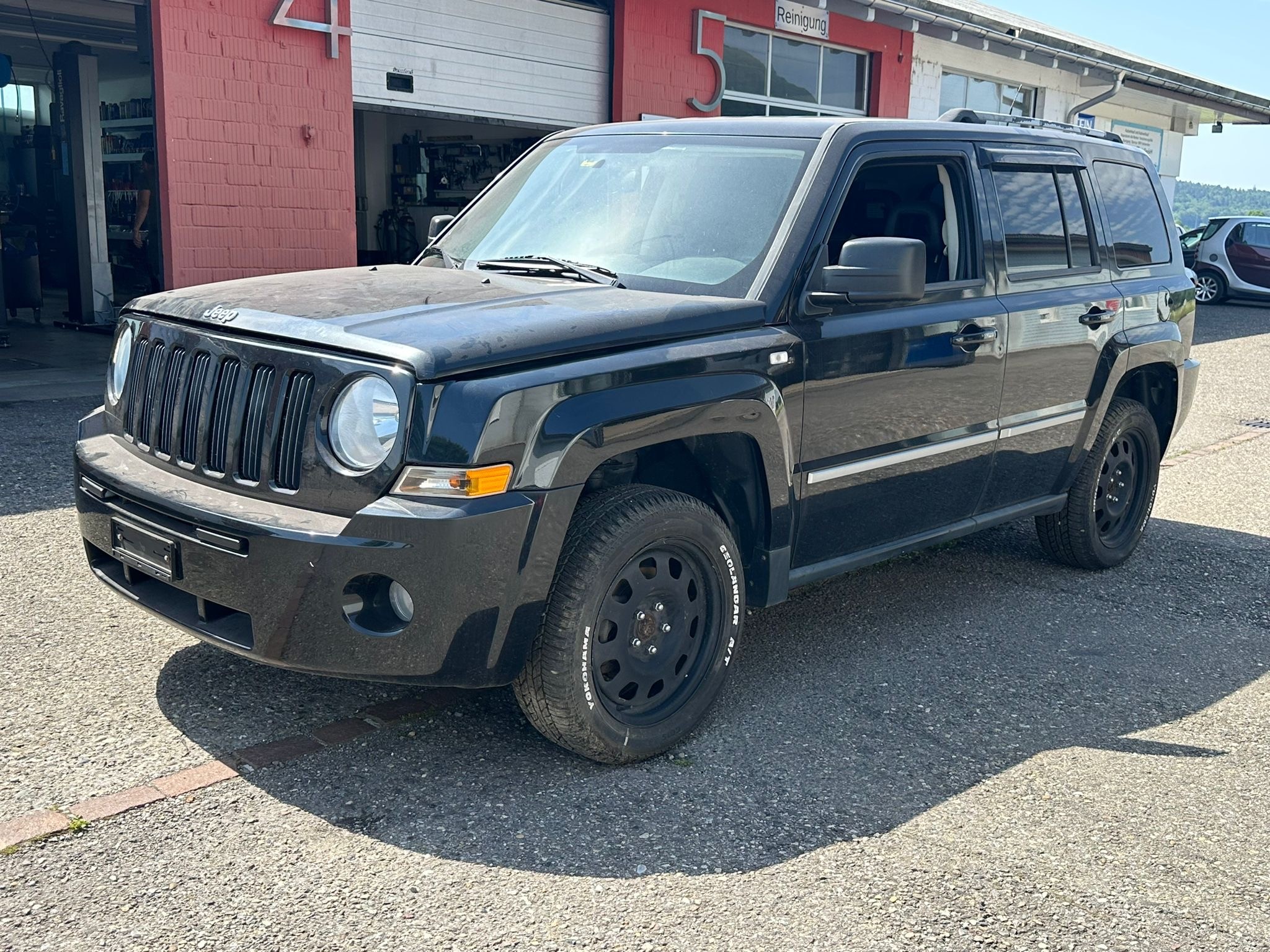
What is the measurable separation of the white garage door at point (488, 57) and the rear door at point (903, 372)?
26.9 ft

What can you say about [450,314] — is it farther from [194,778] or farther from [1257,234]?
[1257,234]

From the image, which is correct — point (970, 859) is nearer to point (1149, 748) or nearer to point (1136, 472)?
point (1149, 748)

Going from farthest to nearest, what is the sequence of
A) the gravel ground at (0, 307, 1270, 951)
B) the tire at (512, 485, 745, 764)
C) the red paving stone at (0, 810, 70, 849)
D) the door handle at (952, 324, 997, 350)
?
the door handle at (952, 324, 997, 350) < the tire at (512, 485, 745, 764) < the red paving stone at (0, 810, 70, 849) < the gravel ground at (0, 307, 1270, 951)

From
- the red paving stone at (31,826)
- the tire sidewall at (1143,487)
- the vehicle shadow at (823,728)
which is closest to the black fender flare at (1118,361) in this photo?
the tire sidewall at (1143,487)

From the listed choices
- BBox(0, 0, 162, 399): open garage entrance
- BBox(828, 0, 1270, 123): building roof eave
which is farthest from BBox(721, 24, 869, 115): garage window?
BBox(0, 0, 162, 399): open garage entrance

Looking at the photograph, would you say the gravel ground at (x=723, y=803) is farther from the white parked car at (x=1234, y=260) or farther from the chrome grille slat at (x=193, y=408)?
the white parked car at (x=1234, y=260)

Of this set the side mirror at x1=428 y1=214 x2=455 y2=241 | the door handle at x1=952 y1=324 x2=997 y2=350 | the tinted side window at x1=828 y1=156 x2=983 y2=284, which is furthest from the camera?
the side mirror at x1=428 y1=214 x2=455 y2=241

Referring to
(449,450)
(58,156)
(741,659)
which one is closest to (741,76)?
(58,156)

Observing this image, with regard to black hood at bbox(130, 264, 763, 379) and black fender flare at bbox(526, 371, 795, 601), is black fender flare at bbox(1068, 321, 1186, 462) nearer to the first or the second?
black fender flare at bbox(526, 371, 795, 601)

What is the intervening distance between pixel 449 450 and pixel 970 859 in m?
1.69

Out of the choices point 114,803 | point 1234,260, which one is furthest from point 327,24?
point 1234,260

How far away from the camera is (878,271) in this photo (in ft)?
12.7

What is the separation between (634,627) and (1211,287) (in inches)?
965

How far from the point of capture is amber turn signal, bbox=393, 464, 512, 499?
3.13 meters
